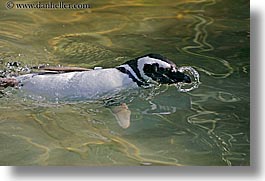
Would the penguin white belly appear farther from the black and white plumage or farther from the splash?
the splash

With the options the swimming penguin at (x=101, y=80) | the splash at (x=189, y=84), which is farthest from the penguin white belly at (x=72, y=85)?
the splash at (x=189, y=84)

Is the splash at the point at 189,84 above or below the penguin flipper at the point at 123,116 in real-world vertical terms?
above

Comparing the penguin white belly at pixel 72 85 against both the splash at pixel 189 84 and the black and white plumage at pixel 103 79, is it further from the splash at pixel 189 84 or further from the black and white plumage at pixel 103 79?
the splash at pixel 189 84

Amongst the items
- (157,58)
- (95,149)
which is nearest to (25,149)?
(95,149)

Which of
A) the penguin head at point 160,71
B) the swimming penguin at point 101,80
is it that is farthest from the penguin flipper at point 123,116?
the penguin head at point 160,71

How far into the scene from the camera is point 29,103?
1.31 meters

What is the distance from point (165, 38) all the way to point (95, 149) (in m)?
0.37

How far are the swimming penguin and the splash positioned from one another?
10mm

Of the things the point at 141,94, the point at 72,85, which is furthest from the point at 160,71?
the point at 72,85

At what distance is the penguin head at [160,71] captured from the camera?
130 cm

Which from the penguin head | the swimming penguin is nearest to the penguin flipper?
the swimming penguin

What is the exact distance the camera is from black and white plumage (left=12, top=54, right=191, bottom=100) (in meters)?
1.30

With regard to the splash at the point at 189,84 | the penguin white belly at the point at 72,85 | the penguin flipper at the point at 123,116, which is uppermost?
the splash at the point at 189,84

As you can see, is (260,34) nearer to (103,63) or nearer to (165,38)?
(165,38)
